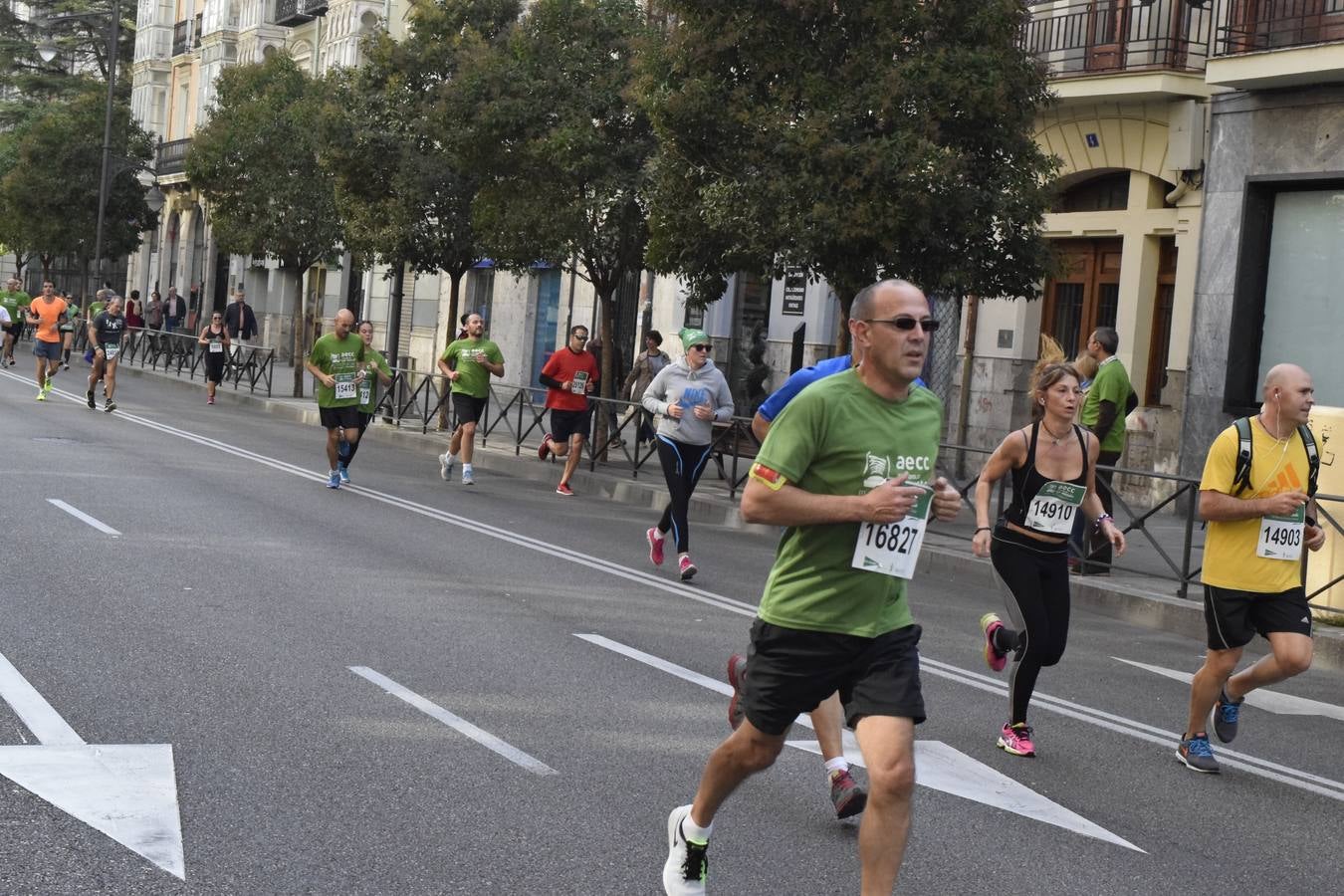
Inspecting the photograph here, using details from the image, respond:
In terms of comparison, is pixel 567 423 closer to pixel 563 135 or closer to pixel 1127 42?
pixel 563 135

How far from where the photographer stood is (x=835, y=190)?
15844 mm

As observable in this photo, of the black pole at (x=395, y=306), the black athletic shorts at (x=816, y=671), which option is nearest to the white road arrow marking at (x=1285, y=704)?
the black athletic shorts at (x=816, y=671)

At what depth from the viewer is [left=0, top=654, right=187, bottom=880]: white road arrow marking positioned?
5125 mm

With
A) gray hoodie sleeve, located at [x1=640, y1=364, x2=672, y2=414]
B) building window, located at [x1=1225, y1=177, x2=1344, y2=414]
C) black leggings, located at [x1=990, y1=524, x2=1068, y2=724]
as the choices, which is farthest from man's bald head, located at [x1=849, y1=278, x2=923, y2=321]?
building window, located at [x1=1225, y1=177, x2=1344, y2=414]

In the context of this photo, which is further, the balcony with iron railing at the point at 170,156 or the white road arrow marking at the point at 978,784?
the balcony with iron railing at the point at 170,156

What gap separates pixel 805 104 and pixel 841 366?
387 inches

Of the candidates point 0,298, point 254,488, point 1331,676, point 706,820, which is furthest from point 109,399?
point 706,820

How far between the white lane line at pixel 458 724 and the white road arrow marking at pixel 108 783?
1141mm

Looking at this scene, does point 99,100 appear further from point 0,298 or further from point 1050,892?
point 1050,892

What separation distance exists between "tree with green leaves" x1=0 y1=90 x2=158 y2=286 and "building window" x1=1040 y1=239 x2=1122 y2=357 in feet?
117

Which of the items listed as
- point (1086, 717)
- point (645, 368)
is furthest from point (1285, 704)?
point (645, 368)

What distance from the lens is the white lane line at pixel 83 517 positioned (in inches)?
471

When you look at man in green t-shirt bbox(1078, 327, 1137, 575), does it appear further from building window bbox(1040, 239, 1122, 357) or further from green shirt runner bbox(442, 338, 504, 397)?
building window bbox(1040, 239, 1122, 357)

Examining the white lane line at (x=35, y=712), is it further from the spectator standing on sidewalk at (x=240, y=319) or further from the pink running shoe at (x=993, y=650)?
the spectator standing on sidewalk at (x=240, y=319)
